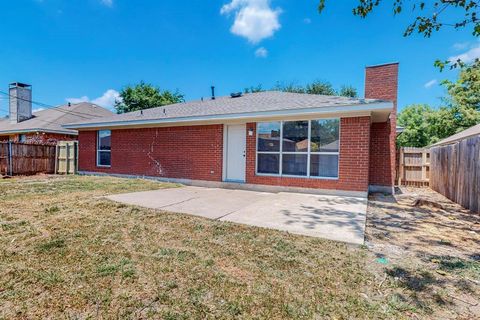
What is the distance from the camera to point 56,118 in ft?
63.1

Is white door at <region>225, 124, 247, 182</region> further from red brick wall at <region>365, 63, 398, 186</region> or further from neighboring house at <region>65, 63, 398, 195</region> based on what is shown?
red brick wall at <region>365, 63, 398, 186</region>

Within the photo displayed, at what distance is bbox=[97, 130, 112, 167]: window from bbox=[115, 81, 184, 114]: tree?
55.7ft

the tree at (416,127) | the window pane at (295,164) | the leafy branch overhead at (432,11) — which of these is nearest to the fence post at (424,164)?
the window pane at (295,164)

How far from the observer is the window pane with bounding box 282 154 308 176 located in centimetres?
813

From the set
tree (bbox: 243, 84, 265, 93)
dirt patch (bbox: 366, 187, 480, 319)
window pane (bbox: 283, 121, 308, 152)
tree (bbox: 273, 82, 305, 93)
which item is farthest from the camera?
tree (bbox: 243, 84, 265, 93)

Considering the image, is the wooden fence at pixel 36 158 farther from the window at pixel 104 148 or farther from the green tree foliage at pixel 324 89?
the green tree foliage at pixel 324 89

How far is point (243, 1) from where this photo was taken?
10594mm

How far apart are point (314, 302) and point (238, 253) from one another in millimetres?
1263

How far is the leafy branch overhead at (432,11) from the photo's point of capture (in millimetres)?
4777

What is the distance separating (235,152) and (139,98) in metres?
23.3

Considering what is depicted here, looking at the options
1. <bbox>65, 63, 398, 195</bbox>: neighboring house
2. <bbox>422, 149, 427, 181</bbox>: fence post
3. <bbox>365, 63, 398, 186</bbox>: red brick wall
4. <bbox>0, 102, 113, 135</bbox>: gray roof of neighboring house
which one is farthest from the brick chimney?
<bbox>422, 149, 427, 181</bbox>: fence post

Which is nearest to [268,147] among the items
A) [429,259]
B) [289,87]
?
[429,259]

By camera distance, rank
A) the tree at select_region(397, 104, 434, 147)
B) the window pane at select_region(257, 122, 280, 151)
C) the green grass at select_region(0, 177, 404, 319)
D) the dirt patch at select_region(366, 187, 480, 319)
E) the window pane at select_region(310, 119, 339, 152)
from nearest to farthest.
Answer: the green grass at select_region(0, 177, 404, 319) < the dirt patch at select_region(366, 187, 480, 319) < the window pane at select_region(310, 119, 339, 152) < the window pane at select_region(257, 122, 280, 151) < the tree at select_region(397, 104, 434, 147)

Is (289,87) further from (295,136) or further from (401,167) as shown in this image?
(295,136)
